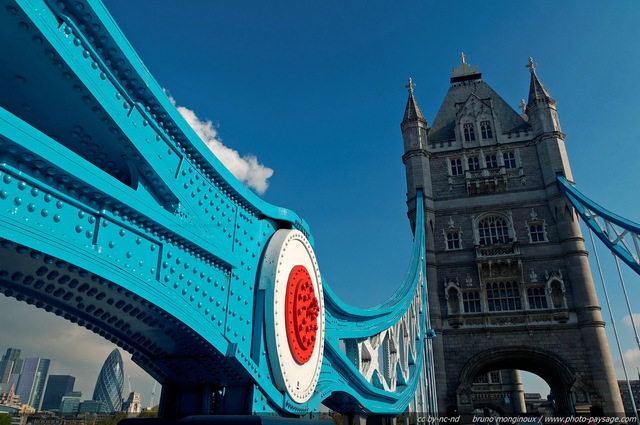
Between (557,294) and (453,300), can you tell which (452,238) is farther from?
(557,294)

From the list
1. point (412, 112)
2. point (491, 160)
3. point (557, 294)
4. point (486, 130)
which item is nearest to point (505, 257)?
point (557, 294)

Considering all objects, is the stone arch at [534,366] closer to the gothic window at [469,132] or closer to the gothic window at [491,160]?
the gothic window at [491,160]

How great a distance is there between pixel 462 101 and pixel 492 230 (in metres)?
9.81

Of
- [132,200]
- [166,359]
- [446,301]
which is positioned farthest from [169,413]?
[446,301]

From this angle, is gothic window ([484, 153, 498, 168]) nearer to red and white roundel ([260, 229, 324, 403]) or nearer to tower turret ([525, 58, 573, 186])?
tower turret ([525, 58, 573, 186])

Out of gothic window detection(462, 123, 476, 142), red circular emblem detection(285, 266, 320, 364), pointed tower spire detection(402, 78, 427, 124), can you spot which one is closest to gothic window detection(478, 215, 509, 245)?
gothic window detection(462, 123, 476, 142)

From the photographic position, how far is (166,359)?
15.4 ft

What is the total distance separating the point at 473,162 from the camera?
27719mm

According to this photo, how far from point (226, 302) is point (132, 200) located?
1.57 meters

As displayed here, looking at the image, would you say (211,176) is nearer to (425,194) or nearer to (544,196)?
(425,194)

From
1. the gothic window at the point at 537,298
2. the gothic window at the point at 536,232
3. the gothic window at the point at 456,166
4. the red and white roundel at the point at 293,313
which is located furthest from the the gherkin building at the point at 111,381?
the red and white roundel at the point at 293,313

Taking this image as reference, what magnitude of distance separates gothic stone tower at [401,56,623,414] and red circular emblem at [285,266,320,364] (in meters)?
18.1

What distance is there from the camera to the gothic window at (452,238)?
83.8 ft

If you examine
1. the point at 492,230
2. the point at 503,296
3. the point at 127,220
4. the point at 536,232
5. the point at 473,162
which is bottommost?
the point at 127,220
